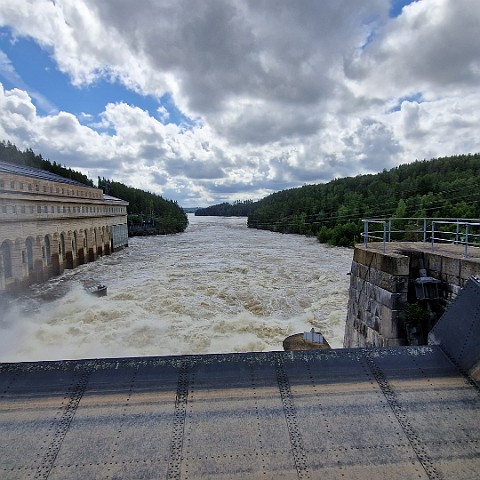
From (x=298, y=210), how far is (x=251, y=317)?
98.0 m

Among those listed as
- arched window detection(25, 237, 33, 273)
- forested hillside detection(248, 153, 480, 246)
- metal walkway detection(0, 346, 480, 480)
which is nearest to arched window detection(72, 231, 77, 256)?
arched window detection(25, 237, 33, 273)

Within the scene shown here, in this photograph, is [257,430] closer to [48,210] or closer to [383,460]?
[383,460]

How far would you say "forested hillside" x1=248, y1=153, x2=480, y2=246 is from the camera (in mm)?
67688

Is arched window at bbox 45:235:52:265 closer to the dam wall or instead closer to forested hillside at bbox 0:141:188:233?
the dam wall

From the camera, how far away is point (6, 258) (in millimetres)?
26969

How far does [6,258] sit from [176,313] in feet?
52.7

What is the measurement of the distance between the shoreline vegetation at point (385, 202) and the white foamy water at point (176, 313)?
36247mm

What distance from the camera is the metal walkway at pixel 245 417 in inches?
209

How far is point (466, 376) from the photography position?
685cm

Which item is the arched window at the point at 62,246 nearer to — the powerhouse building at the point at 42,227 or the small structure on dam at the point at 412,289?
the powerhouse building at the point at 42,227

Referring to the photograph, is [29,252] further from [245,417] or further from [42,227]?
[245,417]

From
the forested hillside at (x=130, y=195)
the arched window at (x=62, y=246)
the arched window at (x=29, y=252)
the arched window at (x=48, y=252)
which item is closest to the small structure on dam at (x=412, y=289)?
the arched window at (x=29, y=252)

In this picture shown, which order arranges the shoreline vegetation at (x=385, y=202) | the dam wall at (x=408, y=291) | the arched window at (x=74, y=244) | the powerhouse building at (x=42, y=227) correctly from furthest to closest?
the shoreline vegetation at (x=385, y=202)
the arched window at (x=74, y=244)
the powerhouse building at (x=42, y=227)
the dam wall at (x=408, y=291)

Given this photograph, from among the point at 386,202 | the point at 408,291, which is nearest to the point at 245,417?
the point at 408,291
